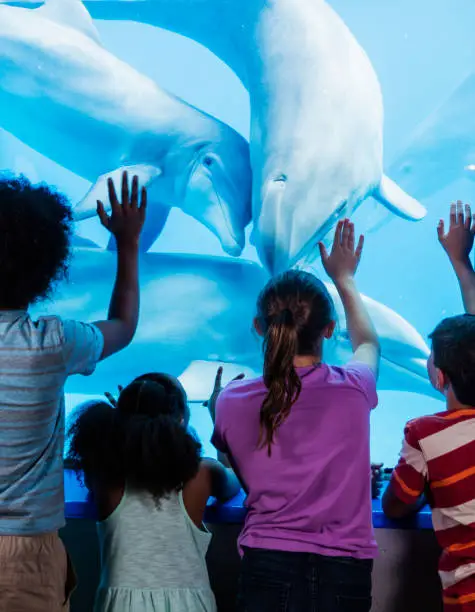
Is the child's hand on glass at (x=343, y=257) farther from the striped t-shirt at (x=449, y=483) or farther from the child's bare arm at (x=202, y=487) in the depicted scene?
the child's bare arm at (x=202, y=487)

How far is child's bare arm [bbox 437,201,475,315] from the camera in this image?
2.29 m

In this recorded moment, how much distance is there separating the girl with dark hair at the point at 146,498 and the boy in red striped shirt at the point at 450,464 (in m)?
0.53

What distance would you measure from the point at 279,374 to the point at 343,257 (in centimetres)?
66

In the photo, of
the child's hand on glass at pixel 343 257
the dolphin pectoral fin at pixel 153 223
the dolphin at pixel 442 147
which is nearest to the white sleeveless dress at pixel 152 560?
the child's hand on glass at pixel 343 257

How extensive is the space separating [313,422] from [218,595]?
2.66ft

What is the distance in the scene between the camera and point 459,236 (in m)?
2.36

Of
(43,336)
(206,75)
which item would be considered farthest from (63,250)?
(206,75)

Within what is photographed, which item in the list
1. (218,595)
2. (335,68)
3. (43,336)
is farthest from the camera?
Answer: (335,68)

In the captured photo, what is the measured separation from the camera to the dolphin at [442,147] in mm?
10258

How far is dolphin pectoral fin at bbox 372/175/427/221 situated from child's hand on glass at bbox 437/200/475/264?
2.72 m

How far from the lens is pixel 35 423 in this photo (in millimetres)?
1540

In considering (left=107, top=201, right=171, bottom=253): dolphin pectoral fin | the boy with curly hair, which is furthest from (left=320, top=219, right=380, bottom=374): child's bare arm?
(left=107, top=201, right=171, bottom=253): dolphin pectoral fin

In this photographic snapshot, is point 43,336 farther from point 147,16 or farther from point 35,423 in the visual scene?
point 147,16

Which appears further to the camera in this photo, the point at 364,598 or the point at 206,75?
the point at 206,75
